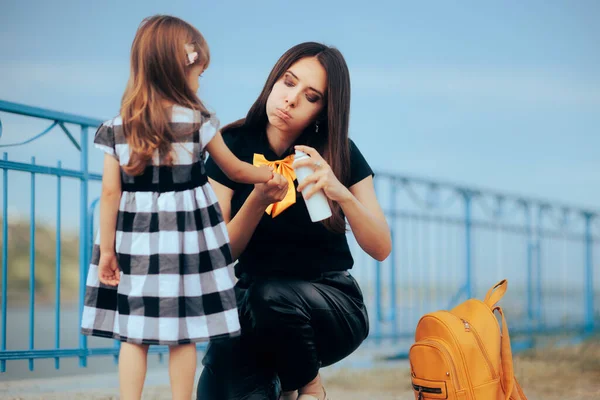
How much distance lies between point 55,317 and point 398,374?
92.8 inches

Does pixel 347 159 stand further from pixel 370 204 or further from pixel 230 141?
pixel 230 141

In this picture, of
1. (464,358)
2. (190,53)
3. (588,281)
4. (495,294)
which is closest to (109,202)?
(190,53)

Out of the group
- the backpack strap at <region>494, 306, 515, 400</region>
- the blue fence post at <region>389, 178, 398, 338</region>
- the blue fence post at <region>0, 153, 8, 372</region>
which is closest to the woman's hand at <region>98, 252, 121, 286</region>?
the backpack strap at <region>494, 306, 515, 400</region>

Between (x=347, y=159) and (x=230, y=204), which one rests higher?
(x=347, y=159)

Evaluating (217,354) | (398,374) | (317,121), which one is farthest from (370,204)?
(398,374)

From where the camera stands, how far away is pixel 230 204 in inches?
82.8

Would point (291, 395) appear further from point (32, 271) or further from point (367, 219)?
point (32, 271)

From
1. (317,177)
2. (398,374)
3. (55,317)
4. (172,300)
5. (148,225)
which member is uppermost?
(317,177)

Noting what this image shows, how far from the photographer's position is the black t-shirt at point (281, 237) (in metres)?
2.07

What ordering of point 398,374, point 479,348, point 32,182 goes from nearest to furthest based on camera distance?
1. point 479,348
2. point 32,182
3. point 398,374

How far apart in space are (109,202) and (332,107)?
0.71 metres

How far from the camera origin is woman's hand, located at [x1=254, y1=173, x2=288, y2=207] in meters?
1.78

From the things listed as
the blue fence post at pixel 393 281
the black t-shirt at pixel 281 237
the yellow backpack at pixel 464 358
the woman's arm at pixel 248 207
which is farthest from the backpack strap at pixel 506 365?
the blue fence post at pixel 393 281

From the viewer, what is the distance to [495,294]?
85.0 inches
